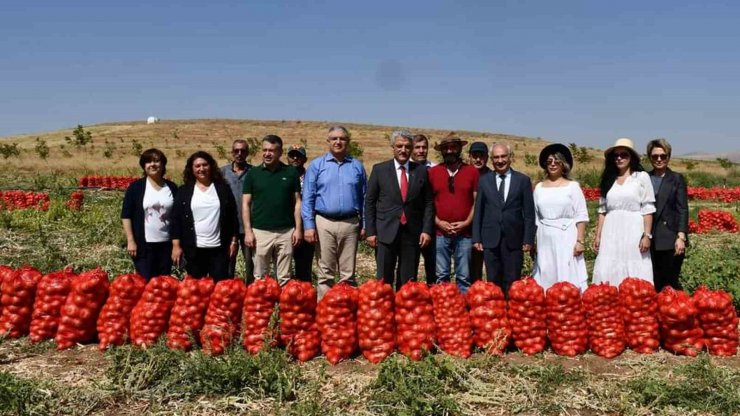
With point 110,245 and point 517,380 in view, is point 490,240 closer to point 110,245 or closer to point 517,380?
point 517,380

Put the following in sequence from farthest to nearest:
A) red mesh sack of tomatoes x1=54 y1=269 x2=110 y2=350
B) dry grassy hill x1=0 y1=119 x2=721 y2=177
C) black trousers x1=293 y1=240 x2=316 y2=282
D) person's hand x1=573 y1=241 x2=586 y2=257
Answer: dry grassy hill x1=0 y1=119 x2=721 y2=177, black trousers x1=293 y1=240 x2=316 y2=282, person's hand x1=573 y1=241 x2=586 y2=257, red mesh sack of tomatoes x1=54 y1=269 x2=110 y2=350

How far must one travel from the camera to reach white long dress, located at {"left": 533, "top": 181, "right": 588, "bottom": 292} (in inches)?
207

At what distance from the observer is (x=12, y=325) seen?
16.5 feet

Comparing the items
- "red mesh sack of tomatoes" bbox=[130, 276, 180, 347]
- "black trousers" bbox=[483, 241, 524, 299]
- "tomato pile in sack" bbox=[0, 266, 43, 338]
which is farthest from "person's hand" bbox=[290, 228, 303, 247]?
"tomato pile in sack" bbox=[0, 266, 43, 338]

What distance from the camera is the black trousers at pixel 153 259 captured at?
551 centimetres

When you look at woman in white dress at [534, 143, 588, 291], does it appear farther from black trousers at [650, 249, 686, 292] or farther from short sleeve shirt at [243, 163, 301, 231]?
short sleeve shirt at [243, 163, 301, 231]

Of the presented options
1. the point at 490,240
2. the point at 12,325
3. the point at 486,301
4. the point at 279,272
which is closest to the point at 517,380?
the point at 486,301

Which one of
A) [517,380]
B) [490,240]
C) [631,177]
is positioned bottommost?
[517,380]

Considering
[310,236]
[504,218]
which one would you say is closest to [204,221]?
[310,236]

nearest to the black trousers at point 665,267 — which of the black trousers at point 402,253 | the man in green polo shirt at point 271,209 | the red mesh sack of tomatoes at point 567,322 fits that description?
the red mesh sack of tomatoes at point 567,322

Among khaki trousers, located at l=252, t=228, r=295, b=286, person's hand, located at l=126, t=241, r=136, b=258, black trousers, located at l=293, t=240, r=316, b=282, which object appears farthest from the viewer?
black trousers, located at l=293, t=240, r=316, b=282

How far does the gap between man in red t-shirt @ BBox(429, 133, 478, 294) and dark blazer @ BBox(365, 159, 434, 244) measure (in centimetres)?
20

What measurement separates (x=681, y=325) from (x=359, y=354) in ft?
8.71

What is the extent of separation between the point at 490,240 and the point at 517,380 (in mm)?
1698
